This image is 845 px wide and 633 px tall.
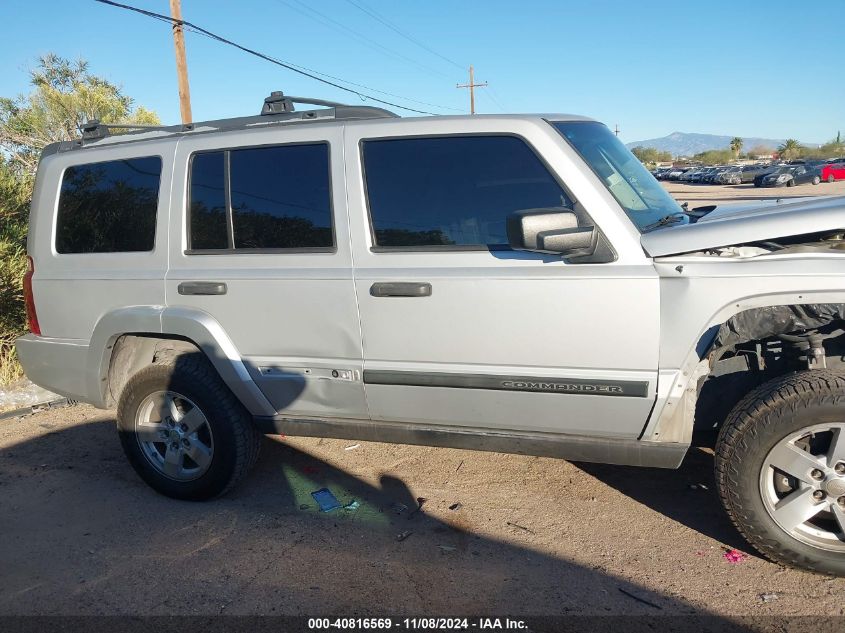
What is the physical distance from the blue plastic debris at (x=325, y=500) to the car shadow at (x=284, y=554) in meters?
0.03

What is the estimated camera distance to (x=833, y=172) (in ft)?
127

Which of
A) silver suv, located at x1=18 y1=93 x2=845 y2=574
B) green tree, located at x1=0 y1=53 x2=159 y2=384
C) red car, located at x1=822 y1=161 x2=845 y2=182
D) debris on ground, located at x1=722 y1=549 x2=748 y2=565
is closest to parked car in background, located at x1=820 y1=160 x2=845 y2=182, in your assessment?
red car, located at x1=822 y1=161 x2=845 y2=182

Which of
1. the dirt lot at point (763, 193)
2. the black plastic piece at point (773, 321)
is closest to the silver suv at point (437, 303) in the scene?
the black plastic piece at point (773, 321)

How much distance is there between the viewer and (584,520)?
351 centimetres

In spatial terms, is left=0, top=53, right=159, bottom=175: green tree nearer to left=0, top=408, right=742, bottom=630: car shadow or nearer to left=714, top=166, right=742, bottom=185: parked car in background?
left=0, top=408, right=742, bottom=630: car shadow

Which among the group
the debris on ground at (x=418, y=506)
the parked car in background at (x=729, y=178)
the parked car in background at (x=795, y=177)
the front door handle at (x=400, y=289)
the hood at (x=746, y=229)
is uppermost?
the parked car in background at (x=729, y=178)

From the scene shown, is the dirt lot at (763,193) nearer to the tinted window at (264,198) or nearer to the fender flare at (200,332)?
the tinted window at (264,198)

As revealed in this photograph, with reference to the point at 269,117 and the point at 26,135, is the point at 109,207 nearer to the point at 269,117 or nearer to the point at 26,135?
the point at 269,117

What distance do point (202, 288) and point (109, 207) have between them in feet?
2.92

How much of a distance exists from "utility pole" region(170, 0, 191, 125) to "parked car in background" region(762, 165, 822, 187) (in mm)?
37088

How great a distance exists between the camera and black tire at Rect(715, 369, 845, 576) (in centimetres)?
273

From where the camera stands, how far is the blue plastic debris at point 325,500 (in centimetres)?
378

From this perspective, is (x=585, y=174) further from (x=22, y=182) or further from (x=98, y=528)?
(x=22, y=182)

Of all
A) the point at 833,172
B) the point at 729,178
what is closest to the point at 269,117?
the point at 833,172
